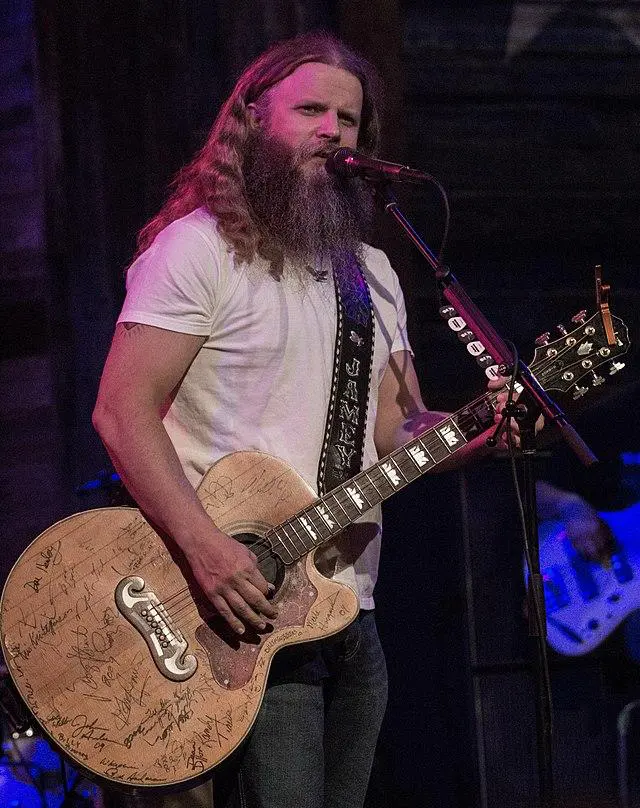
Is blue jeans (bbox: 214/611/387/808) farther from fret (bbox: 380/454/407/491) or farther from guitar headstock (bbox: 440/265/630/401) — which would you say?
guitar headstock (bbox: 440/265/630/401)

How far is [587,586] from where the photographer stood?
4.00 metres

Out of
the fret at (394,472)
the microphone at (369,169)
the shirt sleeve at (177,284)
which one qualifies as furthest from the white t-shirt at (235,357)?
the microphone at (369,169)

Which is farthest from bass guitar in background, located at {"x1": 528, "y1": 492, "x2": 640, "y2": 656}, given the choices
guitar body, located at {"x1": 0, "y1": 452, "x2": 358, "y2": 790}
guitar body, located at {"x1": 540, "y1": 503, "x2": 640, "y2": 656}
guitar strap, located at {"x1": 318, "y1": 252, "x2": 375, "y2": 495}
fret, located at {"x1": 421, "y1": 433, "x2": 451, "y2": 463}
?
guitar body, located at {"x1": 0, "y1": 452, "x2": 358, "y2": 790}

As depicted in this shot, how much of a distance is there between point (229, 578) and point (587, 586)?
1.98 metres

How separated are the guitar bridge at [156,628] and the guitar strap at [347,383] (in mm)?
498

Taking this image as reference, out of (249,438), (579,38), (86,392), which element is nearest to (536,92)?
(579,38)

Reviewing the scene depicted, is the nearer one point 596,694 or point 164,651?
point 164,651

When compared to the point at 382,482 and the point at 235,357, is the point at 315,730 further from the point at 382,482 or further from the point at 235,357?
the point at 235,357

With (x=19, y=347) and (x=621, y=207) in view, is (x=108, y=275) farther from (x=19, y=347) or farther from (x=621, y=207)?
(x=621, y=207)

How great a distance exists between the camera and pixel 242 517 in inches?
102

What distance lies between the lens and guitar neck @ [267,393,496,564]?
258cm

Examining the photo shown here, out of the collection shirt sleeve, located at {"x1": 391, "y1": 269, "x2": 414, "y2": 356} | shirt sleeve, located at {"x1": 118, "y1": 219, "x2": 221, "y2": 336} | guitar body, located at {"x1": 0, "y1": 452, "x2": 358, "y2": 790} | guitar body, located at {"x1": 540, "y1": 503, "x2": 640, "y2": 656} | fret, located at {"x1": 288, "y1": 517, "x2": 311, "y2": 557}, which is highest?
shirt sleeve, located at {"x1": 118, "y1": 219, "x2": 221, "y2": 336}

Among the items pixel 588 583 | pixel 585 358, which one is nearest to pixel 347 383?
pixel 585 358

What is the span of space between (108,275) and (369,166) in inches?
95.3
